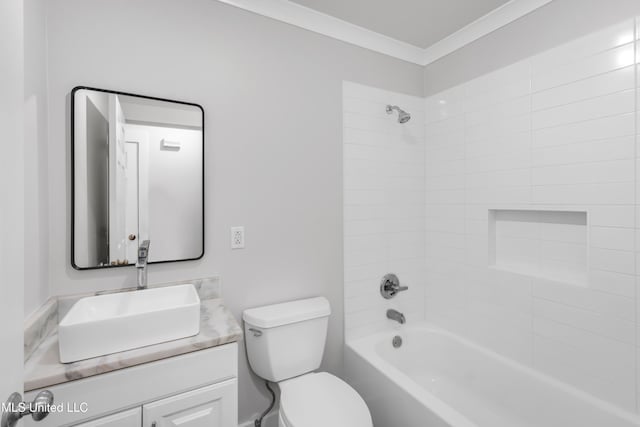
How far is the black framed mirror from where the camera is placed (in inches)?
52.7

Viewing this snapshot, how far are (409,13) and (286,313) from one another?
1.88m

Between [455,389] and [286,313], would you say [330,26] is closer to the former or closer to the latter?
[286,313]

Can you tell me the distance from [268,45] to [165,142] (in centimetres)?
80

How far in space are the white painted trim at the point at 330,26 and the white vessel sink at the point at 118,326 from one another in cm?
155

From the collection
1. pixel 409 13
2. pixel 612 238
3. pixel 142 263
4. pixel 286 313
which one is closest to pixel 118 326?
pixel 142 263

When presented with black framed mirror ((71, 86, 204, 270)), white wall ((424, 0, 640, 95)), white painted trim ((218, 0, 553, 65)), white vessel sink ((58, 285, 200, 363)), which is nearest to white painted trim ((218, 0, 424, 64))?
white painted trim ((218, 0, 553, 65))

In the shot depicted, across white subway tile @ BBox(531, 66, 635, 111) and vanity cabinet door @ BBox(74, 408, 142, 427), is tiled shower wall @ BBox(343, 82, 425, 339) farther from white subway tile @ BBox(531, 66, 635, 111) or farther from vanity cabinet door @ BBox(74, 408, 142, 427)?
vanity cabinet door @ BBox(74, 408, 142, 427)

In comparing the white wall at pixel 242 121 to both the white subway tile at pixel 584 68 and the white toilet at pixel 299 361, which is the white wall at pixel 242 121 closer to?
the white toilet at pixel 299 361

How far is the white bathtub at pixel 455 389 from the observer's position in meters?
1.42

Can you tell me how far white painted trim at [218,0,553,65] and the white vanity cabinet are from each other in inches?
68.2

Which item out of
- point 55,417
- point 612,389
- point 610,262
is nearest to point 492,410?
point 612,389

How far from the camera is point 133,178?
1.44m

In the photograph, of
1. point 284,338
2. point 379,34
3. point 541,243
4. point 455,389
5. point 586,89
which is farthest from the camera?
point 379,34

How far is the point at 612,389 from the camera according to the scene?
1421 millimetres
